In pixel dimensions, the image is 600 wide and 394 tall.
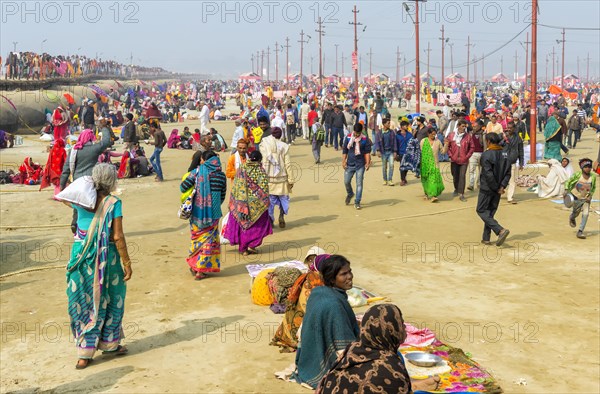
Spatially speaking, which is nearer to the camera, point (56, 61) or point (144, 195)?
point (144, 195)

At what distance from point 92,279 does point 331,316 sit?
88.3 inches

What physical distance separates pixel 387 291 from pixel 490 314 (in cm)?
130

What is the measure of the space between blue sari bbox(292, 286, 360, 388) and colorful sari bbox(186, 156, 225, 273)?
360cm

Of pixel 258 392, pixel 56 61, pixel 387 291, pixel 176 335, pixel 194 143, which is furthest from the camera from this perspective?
pixel 56 61

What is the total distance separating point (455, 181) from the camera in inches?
600

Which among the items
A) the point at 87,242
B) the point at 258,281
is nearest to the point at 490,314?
the point at 258,281

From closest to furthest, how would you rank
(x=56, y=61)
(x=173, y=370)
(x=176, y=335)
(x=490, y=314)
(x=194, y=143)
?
1. (x=173, y=370)
2. (x=176, y=335)
3. (x=490, y=314)
4. (x=194, y=143)
5. (x=56, y=61)

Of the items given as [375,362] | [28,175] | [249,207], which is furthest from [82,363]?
[28,175]

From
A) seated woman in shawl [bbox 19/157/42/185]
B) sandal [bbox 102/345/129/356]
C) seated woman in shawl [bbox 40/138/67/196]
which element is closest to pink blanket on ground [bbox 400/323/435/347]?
sandal [bbox 102/345/129/356]

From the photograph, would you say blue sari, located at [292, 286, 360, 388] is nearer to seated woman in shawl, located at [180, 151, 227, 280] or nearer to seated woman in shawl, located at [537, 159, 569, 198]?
seated woman in shawl, located at [180, 151, 227, 280]

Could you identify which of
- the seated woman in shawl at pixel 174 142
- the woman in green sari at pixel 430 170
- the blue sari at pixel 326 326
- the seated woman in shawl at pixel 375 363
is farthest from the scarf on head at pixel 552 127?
the seated woman in shawl at pixel 375 363

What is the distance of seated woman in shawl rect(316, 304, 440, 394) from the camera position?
328 centimetres

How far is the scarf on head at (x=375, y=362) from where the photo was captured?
10.8 ft

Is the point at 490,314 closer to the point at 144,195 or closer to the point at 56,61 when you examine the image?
the point at 144,195
